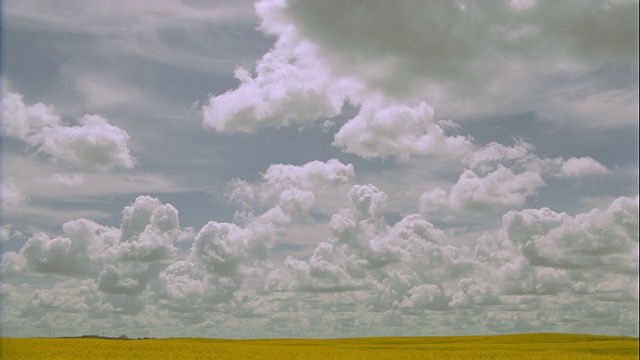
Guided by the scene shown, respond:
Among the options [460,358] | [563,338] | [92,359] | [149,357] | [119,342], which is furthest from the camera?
[563,338]

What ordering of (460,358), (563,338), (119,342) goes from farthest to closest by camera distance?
(563,338), (119,342), (460,358)

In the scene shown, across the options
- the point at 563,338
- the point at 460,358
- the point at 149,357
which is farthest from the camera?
the point at 563,338

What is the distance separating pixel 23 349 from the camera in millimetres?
49906

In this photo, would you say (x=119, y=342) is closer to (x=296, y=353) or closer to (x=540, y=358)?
(x=296, y=353)

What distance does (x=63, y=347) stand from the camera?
174 ft

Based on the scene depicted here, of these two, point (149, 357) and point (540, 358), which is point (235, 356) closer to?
point (149, 357)

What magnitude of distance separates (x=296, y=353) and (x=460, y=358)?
49.6 feet

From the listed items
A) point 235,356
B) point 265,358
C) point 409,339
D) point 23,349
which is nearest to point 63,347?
point 23,349

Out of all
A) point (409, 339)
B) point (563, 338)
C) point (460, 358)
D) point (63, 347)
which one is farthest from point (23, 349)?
point (563, 338)

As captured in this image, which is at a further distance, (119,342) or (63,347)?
(119,342)

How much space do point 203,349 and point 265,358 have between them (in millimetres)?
10308

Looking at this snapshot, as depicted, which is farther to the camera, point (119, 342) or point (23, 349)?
point (119, 342)

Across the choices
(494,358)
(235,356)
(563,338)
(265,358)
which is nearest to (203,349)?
(235,356)

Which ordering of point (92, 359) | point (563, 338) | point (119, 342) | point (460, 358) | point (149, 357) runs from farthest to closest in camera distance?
point (563, 338) < point (119, 342) < point (460, 358) < point (149, 357) < point (92, 359)
